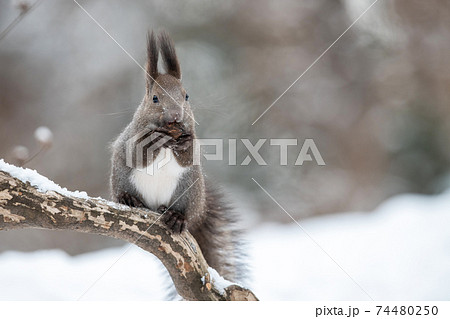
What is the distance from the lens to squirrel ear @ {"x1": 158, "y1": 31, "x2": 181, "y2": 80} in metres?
1.62

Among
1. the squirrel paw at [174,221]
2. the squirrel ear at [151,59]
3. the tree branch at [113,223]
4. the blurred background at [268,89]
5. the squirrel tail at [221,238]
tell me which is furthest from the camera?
the blurred background at [268,89]

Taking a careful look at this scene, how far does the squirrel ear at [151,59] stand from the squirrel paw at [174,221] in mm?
471

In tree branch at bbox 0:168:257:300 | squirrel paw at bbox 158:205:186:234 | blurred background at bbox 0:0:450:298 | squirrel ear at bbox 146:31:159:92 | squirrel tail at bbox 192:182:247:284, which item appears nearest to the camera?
tree branch at bbox 0:168:257:300

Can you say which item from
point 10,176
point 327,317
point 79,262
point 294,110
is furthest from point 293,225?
point 10,176

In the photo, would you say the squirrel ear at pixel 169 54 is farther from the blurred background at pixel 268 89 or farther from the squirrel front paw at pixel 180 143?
the blurred background at pixel 268 89

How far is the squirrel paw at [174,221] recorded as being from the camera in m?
1.47

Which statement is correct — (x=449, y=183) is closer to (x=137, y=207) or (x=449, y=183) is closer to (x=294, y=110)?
(x=294, y=110)

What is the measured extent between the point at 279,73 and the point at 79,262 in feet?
6.18

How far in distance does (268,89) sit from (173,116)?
6.49 ft

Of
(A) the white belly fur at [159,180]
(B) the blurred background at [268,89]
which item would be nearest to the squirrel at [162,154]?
(A) the white belly fur at [159,180]

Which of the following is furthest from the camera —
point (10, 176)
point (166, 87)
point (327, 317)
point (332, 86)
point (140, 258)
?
point (332, 86)

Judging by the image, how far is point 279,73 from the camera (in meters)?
3.48

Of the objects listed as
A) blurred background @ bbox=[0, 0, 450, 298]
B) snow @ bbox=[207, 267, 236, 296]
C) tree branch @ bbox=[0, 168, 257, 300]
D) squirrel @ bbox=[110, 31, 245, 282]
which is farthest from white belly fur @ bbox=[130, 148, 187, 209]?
blurred background @ bbox=[0, 0, 450, 298]

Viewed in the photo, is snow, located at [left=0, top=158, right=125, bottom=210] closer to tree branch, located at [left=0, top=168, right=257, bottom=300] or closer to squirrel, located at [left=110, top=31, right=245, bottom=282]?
tree branch, located at [left=0, top=168, right=257, bottom=300]
